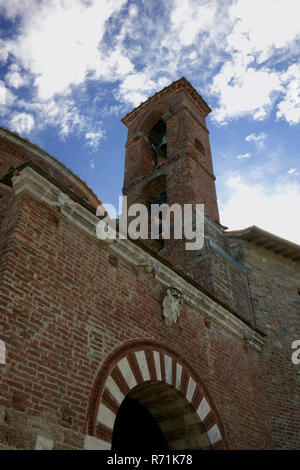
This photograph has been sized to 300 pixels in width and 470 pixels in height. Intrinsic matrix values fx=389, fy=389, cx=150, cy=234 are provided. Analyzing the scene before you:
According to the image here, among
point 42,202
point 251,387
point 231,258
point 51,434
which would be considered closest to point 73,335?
point 51,434

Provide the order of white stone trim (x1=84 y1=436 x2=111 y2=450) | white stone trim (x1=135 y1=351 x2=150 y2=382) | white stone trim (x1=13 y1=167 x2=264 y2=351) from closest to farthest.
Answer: white stone trim (x1=84 y1=436 x2=111 y2=450) → white stone trim (x1=13 y1=167 x2=264 y2=351) → white stone trim (x1=135 y1=351 x2=150 y2=382)

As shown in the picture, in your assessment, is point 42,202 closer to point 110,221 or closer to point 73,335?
point 110,221

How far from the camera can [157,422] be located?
6590mm

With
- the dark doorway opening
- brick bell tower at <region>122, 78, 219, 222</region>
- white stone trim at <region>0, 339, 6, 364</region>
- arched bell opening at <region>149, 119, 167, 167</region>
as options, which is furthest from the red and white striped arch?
arched bell opening at <region>149, 119, 167, 167</region>

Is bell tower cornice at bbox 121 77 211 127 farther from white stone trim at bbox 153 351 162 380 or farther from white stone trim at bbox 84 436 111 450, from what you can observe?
white stone trim at bbox 84 436 111 450

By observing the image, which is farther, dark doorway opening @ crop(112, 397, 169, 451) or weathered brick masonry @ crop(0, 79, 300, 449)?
dark doorway opening @ crop(112, 397, 169, 451)

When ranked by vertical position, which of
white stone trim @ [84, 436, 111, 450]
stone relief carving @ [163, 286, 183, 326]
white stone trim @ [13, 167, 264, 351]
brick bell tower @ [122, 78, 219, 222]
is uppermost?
brick bell tower @ [122, 78, 219, 222]

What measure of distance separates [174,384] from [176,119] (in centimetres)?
1280

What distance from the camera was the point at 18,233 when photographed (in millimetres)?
4797

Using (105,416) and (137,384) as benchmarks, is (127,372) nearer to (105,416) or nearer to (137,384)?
(137,384)

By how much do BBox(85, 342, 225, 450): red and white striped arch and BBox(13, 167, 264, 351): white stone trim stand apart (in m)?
1.39

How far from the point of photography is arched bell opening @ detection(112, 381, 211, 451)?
6.19 m

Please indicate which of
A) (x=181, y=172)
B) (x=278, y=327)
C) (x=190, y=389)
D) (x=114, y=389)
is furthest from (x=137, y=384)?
(x=181, y=172)

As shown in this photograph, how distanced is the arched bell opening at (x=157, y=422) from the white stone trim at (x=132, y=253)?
183 cm
